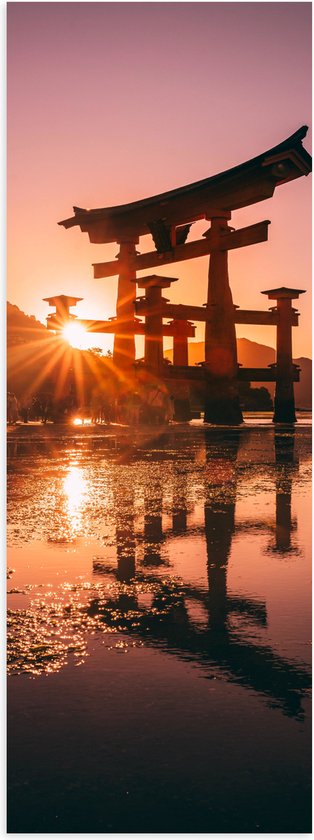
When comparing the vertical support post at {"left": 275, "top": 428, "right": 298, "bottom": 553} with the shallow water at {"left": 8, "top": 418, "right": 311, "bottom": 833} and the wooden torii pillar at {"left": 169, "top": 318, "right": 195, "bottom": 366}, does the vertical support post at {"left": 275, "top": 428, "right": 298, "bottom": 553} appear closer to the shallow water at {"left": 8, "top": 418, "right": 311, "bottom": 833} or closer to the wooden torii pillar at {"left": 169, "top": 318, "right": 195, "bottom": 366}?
the shallow water at {"left": 8, "top": 418, "right": 311, "bottom": 833}

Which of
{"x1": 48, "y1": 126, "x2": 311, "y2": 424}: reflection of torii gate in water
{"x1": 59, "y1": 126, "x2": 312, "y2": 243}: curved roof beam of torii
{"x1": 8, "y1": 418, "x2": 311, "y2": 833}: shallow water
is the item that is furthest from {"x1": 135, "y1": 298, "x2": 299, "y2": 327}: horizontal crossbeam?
{"x1": 8, "y1": 418, "x2": 311, "y2": 833}: shallow water

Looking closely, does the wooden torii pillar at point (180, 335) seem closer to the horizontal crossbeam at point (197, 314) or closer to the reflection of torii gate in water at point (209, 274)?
the reflection of torii gate in water at point (209, 274)

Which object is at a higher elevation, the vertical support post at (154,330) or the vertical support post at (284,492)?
the vertical support post at (154,330)

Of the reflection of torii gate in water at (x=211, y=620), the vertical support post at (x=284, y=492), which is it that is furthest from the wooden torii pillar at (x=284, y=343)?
the reflection of torii gate in water at (x=211, y=620)

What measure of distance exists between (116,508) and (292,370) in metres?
21.7

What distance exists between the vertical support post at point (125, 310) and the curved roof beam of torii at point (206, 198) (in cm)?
63

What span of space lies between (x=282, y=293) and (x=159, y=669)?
1003 inches

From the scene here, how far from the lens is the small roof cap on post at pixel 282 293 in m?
27.5

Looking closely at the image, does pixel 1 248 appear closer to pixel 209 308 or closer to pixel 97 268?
pixel 209 308

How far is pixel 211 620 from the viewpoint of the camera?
3719 mm

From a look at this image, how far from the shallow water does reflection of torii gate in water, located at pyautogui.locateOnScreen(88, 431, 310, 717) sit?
1cm

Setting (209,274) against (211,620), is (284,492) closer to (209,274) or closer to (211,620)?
(211,620)

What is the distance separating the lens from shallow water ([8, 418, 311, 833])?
2.06 meters

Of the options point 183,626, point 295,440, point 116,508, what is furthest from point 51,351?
point 183,626
